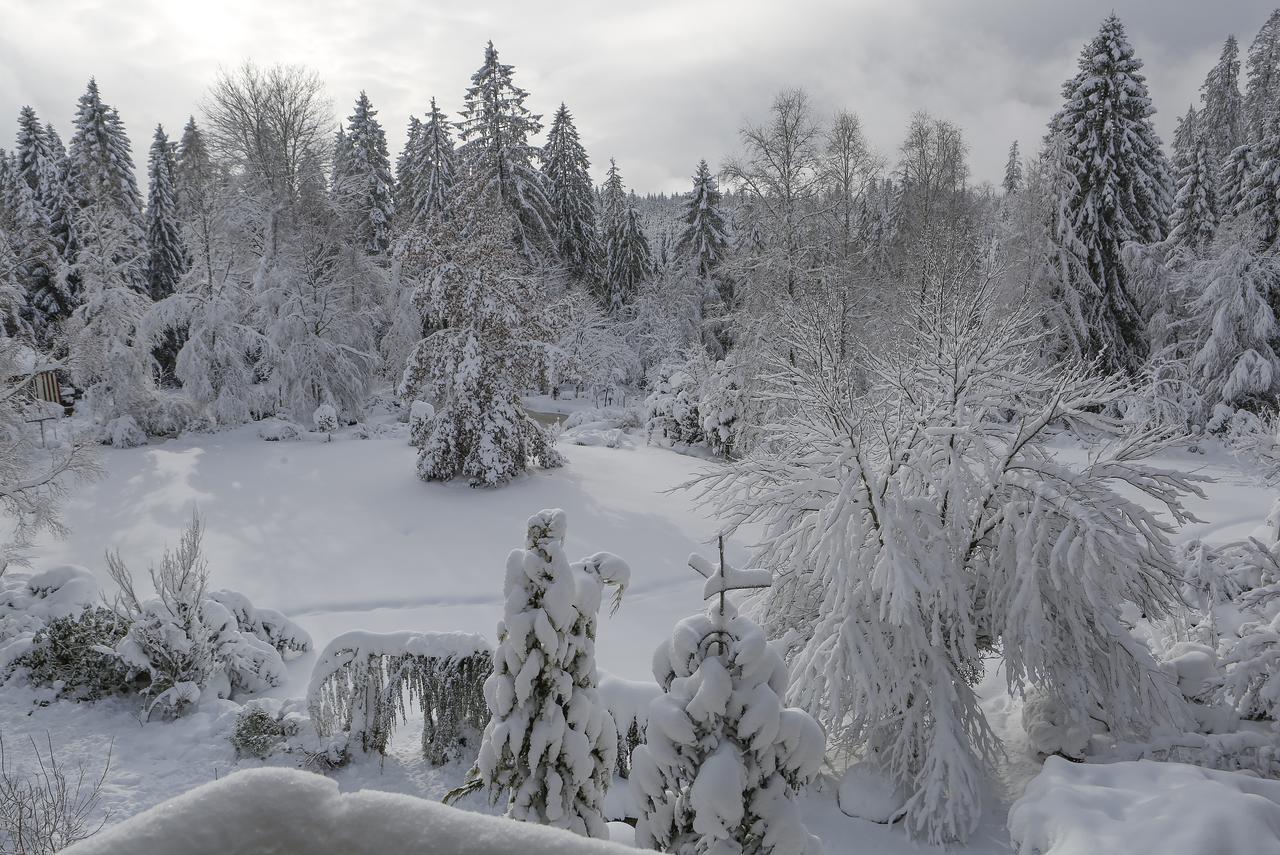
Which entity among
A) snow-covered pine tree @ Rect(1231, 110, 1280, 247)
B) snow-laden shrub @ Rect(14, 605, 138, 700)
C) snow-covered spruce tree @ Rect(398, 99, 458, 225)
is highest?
snow-covered spruce tree @ Rect(398, 99, 458, 225)

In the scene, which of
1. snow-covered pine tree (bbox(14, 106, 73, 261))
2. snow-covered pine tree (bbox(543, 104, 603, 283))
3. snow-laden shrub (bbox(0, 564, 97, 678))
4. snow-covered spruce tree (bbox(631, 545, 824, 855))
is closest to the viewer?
snow-covered spruce tree (bbox(631, 545, 824, 855))

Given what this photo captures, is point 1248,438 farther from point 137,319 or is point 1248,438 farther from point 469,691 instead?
point 137,319

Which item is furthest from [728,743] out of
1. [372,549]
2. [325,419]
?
[325,419]

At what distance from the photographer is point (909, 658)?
6695mm

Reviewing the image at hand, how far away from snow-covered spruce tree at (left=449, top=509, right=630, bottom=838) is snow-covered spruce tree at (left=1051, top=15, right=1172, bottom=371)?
25.6m

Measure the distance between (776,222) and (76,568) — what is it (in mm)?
17613

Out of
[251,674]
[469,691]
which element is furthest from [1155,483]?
[251,674]

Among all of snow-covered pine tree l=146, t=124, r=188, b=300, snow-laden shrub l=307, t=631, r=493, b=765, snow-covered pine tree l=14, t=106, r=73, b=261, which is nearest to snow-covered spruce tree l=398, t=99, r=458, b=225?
snow-covered pine tree l=146, t=124, r=188, b=300

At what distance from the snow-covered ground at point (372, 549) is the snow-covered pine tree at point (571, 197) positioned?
22.3 metres

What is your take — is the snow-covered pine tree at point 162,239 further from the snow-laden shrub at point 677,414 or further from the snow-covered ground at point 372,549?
the snow-laden shrub at point 677,414

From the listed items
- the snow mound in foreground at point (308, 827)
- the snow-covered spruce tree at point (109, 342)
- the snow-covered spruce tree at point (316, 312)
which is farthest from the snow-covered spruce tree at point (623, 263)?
the snow mound in foreground at point (308, 827)

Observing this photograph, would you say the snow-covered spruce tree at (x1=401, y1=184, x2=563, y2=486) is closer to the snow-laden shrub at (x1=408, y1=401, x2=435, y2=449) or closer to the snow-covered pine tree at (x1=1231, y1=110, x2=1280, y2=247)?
the snow-laden shrub at (x1=408, y1=401, x2=435, y2=449)

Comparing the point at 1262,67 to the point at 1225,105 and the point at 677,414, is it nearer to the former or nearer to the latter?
the point at 1225,105

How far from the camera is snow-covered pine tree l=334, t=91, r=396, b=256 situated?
117ft
